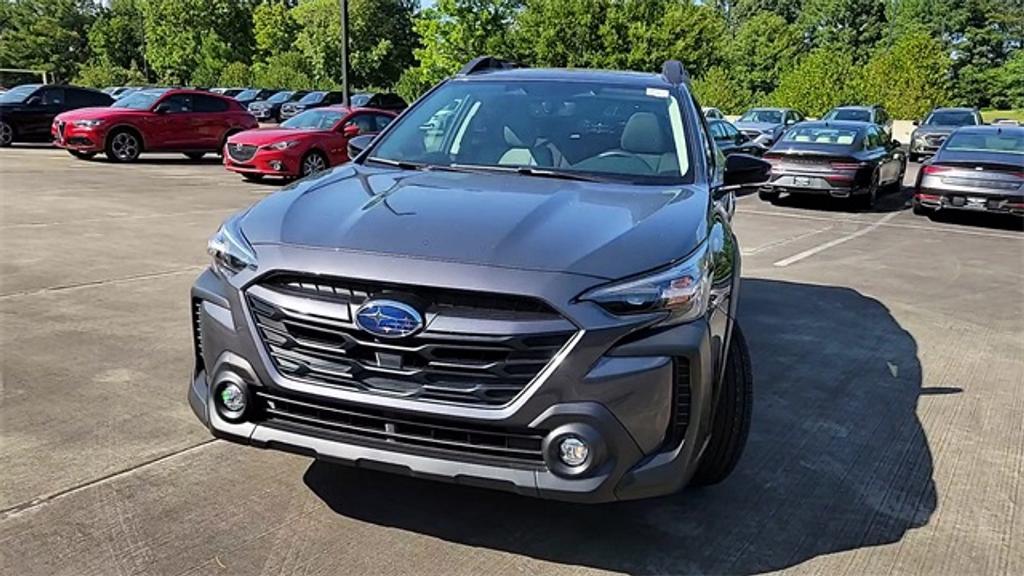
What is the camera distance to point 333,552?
2979 millimetres

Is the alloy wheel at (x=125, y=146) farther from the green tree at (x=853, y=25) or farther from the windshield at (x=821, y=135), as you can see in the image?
the green tree at (x=853, y=25)

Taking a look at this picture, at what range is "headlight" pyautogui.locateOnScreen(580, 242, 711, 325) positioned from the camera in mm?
2600

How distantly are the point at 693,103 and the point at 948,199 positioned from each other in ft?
32.9

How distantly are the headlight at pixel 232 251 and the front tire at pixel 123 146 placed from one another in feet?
53.3

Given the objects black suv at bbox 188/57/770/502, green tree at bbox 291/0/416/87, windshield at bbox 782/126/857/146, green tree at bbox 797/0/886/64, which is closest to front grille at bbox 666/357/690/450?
black suv at bbox 188/57/770/502

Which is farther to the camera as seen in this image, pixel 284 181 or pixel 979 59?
pixel 979 59

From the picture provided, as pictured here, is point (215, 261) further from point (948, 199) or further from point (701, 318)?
point (948, 199)

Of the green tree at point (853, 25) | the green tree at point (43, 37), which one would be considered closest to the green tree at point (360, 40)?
the green tree at point (43, 37)

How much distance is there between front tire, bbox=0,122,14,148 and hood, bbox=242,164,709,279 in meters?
20.5

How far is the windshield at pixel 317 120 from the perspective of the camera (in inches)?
635

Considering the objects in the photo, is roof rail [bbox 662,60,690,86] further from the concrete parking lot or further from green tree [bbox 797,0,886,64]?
green tree [bbox 797,0,886,64]

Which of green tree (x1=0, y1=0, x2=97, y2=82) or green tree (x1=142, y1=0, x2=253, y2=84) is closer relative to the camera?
green tree (x1=142, y1=0, x2=253, y2=84)

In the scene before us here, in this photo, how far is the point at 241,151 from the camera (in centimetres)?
1512

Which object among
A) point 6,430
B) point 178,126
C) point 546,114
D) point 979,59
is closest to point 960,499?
point 546,114
